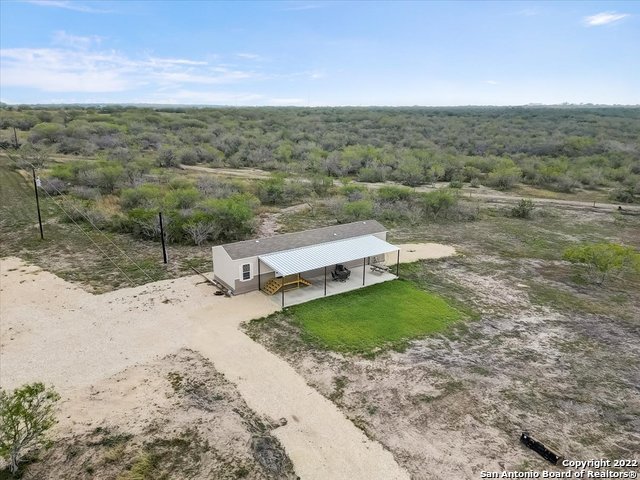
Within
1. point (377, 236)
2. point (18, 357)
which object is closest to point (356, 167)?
point (377, 236)

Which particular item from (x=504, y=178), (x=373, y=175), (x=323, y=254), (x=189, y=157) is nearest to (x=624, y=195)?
(x=504, y=178)

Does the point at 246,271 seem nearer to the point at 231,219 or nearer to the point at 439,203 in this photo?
the point at 231,219

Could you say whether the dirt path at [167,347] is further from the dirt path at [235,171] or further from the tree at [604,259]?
the dirt path at [235,171]

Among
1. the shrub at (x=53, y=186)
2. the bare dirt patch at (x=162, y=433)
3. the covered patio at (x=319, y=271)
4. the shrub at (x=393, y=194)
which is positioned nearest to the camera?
the bare dirt patch at (x=162, y=433)

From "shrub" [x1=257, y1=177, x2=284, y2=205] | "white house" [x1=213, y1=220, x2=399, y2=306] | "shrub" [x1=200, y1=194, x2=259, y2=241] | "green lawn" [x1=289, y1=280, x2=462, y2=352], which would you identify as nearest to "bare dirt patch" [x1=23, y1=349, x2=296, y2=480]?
"green lawn" [x1=289, y1=280, x2=462, y2=352]

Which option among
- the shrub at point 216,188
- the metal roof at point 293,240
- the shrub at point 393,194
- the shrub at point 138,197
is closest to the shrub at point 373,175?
the shrub at point 393,194

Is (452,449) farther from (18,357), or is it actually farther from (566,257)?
(566,257)

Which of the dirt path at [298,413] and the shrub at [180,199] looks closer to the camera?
the dirt path at [298,413]
